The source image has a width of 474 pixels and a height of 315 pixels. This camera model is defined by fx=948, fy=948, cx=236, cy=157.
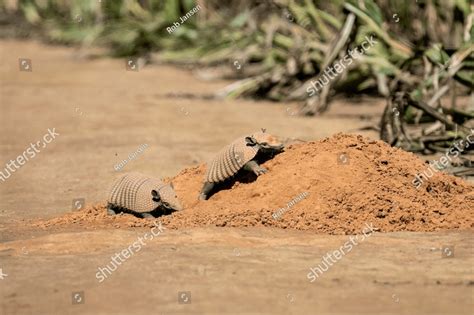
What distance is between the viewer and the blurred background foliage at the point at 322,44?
24.0ft

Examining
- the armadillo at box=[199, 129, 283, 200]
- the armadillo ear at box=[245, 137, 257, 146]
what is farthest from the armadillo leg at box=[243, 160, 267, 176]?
the armadillo ear at box=[245, 137, 257, 146]

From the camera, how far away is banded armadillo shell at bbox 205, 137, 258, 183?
17.2 ft

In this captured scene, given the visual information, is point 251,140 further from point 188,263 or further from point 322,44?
point 322,44

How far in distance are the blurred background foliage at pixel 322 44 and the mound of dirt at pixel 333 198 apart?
1088 mm

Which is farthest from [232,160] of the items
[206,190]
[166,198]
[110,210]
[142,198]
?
[110,210]

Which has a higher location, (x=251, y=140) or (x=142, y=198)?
(x=251, y=140)

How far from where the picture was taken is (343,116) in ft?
29.8

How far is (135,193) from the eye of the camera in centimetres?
521

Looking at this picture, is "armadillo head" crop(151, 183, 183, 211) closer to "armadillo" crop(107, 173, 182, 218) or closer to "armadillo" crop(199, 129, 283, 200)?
"armadillo" crop(107, 173, 182, 218)

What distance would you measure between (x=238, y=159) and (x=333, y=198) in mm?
572

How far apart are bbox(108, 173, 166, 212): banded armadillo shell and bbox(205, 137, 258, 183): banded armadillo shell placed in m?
0.31

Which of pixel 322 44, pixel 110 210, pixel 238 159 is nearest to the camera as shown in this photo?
pixel 238 159

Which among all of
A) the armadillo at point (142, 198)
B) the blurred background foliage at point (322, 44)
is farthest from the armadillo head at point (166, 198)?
the blurred background foliage at point (322, 44)

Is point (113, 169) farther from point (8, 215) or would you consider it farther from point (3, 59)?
point (3, 59)
